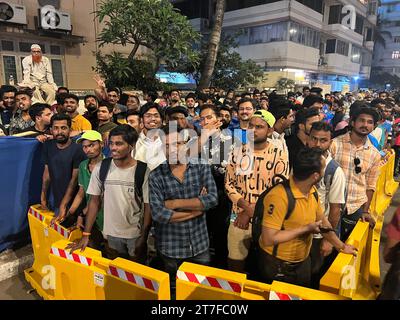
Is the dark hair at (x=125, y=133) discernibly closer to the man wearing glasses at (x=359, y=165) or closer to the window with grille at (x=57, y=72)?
the man wearing glasses at (x=359, y=165)

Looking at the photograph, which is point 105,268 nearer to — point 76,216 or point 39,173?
Answer: point 76,216

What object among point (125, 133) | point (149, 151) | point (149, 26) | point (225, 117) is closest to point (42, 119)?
point (149, 151)

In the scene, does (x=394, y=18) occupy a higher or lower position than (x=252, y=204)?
higher

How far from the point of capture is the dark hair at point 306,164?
2180 millimetres

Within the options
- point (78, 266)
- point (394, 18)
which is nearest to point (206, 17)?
point (78, 266)

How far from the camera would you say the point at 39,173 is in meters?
4.17

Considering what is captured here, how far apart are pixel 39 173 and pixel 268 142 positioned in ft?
10.4

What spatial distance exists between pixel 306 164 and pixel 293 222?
17.3 inches

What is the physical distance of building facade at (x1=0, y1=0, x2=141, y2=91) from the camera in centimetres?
1305

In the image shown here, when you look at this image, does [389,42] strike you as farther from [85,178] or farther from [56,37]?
[85,178]

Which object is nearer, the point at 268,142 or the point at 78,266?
the point at 78,266

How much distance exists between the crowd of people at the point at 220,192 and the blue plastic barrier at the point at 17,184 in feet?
0.87

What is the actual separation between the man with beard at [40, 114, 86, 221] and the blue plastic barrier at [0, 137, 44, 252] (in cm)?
55

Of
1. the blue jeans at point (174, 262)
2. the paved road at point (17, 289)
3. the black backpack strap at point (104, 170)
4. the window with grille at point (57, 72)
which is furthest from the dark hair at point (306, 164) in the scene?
the window with grille at point (57, 72)
